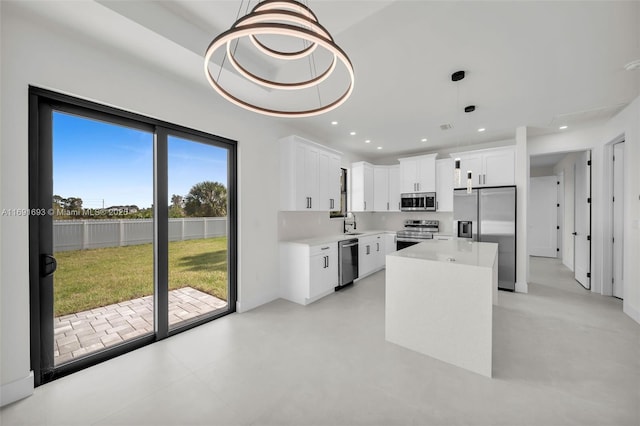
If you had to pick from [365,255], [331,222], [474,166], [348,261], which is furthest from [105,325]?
[474,166]

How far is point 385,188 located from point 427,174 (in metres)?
1.04

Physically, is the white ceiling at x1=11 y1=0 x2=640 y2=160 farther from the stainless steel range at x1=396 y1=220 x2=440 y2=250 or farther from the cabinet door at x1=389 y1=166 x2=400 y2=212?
the stainless steel range at x1=396 y1=220 x2=440 y2=250

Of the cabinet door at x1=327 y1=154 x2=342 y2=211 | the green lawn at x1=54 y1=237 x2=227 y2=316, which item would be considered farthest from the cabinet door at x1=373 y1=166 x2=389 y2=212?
the green lawn at x1=54 y1=237 x2=227 y2=316

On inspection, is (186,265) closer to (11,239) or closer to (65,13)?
(11,239)

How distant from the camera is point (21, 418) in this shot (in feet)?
5.43

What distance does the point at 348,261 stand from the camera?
4617 millimetres

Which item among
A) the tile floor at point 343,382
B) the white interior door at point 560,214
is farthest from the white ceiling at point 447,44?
the white interior door at point 560,214

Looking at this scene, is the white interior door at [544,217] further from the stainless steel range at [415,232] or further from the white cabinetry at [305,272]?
the white cabinetry at [305,272]

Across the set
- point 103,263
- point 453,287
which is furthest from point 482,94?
point 103,263

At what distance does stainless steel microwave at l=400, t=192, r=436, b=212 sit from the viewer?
216 inches

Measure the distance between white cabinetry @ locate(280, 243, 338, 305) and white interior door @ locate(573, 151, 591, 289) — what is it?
181 inches

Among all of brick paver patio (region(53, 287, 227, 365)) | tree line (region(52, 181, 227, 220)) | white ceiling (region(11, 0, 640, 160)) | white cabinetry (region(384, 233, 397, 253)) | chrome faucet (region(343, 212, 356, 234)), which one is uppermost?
white ceiling (region(11, 0, 640, 160))

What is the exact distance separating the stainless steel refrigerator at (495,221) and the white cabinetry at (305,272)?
8.98 feet

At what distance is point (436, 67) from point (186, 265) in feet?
11.8
